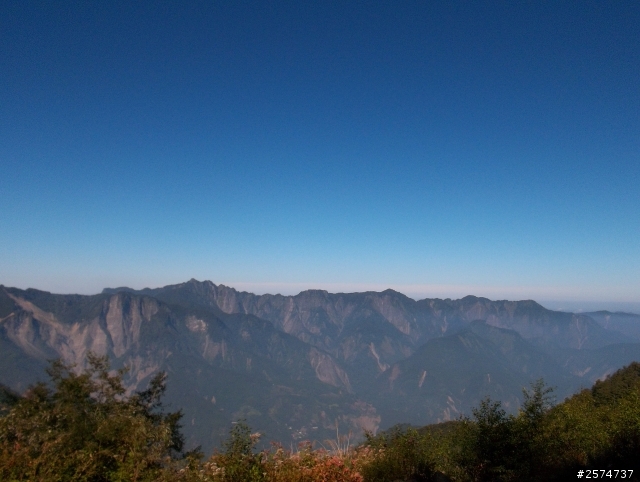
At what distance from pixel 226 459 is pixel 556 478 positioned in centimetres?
1101

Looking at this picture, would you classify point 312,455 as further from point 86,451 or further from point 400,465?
point 86,451

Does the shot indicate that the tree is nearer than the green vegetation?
Yes

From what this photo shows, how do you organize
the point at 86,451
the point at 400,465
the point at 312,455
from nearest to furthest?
the point at 86,451, the point at 400,465, the point at 312,455

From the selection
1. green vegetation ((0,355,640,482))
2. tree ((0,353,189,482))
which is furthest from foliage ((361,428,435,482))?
tree ((0,353,189,482))

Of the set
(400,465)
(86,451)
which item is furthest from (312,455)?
(86,451)

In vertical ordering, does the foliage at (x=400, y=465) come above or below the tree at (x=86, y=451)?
below

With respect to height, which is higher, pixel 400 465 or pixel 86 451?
pixel 86 451

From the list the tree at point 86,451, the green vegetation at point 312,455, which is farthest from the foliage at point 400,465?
the tree at point 86,451

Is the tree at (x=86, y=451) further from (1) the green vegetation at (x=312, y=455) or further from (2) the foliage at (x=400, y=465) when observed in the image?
(2) the foliage at (x=400, y=465)

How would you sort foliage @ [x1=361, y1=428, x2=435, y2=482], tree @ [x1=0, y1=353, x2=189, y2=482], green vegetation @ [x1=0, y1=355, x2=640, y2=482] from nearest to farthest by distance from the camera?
tree @ [x1=0, y1=353, x2=189, y2=482] → green vegetation @ [x1=0, y1=355, x2=640, y2=482] → foliage @ [x1=361, y1=428, x2=435, y2=482]

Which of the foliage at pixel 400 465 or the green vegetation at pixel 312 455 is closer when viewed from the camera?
the green vegetation at pixel 312 455

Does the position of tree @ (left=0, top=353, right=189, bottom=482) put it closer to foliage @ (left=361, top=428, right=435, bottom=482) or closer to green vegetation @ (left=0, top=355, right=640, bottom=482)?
green vegetation @ (left=0, top=355, right=640, bottom=482)

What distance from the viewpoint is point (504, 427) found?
717 inches

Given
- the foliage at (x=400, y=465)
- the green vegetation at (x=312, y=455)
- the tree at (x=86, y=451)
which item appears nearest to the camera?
the tree at (x=86, y=451)
